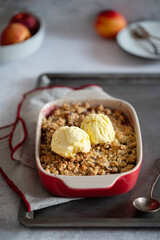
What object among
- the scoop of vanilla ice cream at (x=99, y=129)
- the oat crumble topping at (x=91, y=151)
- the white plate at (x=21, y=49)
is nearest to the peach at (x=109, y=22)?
the white plate at (x=21, y=49)

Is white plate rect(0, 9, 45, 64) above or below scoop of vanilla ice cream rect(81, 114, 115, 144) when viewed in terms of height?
below

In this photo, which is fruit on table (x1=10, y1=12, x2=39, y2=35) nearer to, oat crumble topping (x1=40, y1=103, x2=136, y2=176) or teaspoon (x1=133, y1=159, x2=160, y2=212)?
oat crumble topping (x1=40, y1=103, x2=136, y2=176)

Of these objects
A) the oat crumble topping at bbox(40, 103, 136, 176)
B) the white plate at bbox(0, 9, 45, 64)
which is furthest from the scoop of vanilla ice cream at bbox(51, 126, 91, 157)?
the white plate at bbox(0, 9, 45, 64)

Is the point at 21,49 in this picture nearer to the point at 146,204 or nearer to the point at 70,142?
the point at 70,142

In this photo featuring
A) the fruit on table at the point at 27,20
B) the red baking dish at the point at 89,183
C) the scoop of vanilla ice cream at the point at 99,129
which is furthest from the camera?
the fruit on table at the point at 27,20

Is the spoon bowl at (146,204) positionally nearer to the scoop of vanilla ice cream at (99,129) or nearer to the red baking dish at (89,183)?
the red baking dish at (89,183)

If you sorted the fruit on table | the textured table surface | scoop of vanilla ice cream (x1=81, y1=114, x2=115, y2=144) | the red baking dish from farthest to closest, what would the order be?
1. the fruit on table
2. the textured table surface
3. scoop of vanilla ice cream (x1=81, y1=114, x2=115, y2=144)
4. the red baking dish
